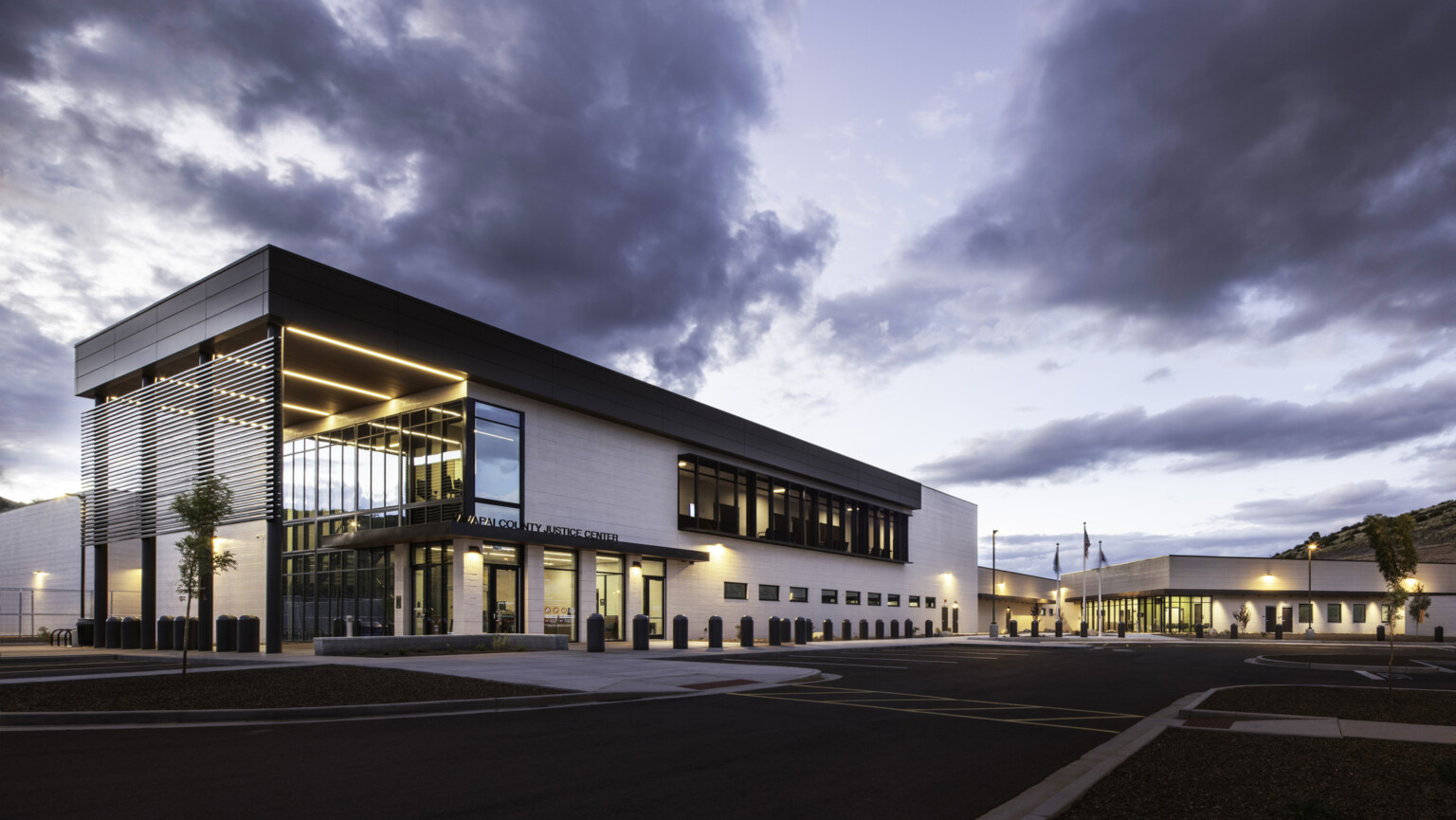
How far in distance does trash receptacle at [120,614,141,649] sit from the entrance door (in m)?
11.7

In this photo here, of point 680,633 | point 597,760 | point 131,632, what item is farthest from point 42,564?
point 597,760

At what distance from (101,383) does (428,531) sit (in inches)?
533

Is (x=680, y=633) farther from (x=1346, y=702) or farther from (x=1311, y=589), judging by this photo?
(x=1311, y=589)

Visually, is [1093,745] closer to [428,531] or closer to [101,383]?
[428,531]

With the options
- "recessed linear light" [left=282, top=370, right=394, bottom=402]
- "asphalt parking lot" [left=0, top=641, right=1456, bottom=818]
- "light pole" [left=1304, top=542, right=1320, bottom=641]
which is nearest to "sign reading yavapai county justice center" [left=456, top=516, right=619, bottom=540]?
"recessed linear light" [left=282, top=370, right=394, bottom=402]

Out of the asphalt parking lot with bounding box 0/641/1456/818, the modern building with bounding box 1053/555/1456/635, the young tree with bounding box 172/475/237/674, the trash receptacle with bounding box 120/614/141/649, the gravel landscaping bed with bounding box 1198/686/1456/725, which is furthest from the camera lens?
the modern building with bounding box 1053/555/1456/635

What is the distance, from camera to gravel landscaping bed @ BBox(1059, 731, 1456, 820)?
21.7 feet

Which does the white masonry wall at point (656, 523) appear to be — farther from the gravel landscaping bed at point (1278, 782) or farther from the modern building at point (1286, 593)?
the modern building at point (1286, 593)

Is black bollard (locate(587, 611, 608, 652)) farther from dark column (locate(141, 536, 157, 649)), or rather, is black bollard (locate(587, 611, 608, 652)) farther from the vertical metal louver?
dark column (locate(141, 536, 157, 649))

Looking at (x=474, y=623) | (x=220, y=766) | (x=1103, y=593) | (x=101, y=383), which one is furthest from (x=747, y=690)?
(x=1103, y=593)

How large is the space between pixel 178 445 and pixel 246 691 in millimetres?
18154

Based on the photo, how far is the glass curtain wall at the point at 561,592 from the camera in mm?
33509

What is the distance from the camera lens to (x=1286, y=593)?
70.4 meters

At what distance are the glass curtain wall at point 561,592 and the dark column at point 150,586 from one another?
13.3m
